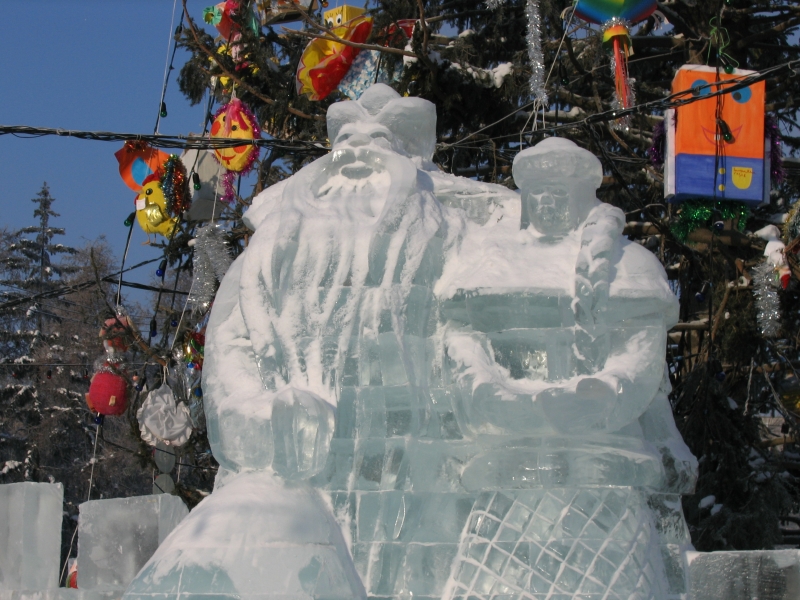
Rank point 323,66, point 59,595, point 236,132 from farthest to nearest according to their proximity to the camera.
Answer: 1. point 323,66
2. point 236,132
3. point 59,595

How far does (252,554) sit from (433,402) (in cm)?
70

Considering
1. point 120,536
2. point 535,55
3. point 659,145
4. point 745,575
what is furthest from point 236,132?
point 745,575

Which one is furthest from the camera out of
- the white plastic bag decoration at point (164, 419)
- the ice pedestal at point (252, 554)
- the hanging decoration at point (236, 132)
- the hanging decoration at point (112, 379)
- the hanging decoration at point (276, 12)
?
the hanging decoration at point (276, 12)

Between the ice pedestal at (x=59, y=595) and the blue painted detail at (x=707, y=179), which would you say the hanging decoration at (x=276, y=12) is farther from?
the ice pedestal at (x=59, y=595)

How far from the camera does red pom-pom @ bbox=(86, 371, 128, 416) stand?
29.4 ft

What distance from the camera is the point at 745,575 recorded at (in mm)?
2613

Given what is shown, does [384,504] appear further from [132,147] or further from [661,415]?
[132,147]

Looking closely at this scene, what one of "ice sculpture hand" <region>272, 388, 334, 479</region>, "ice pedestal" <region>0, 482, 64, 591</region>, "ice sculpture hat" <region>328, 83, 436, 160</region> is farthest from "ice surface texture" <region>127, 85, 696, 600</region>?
"ice pedestal" <region>0, 482, 64, 591</region>

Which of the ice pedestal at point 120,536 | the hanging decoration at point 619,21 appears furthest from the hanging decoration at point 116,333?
the ice pedestal at point 120,536

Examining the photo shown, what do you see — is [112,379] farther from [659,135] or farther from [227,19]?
[659,135]

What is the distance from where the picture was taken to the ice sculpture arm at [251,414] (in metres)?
2.56

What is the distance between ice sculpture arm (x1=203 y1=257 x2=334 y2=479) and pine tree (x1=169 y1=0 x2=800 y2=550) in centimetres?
393

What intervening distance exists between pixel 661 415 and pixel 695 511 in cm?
528

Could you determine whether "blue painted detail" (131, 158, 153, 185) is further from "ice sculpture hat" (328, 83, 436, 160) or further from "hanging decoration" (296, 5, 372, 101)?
"ice sculpture hat" (328, 83, 436, 160)
